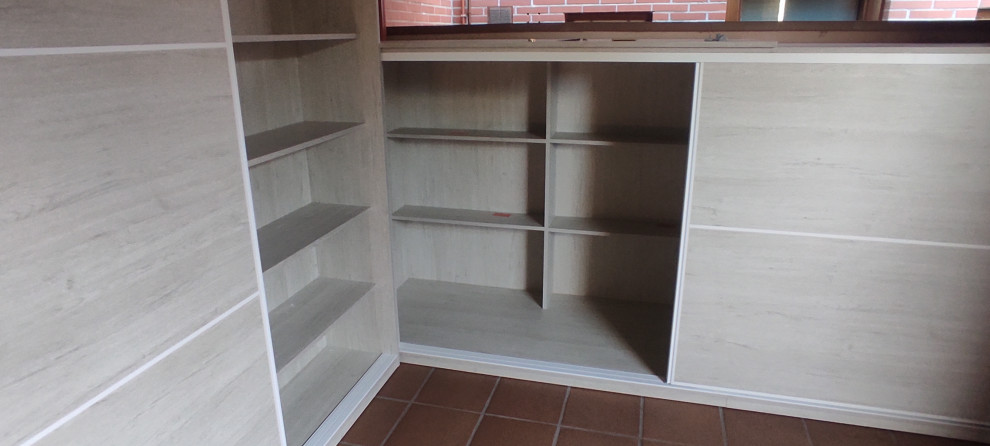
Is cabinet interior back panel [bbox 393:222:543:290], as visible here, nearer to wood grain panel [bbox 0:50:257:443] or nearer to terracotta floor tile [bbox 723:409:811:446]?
terracotta floor tile [bbox 723:409:811:446]

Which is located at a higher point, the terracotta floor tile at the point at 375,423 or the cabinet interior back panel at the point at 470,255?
the cabinet interior back panel at the point at 470,255

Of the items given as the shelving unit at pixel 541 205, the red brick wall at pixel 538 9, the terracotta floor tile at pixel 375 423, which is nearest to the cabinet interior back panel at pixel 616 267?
the shelving unit at pixel 541 205

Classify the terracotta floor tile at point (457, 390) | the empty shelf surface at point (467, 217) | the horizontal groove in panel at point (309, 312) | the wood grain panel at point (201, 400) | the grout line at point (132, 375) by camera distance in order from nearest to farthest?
the grout line at point (132, 375), the wood grain panel at point (201, 400), the horizontal groove in panel at point (309, 312), the terracotta floor tile at point (457, 390), the empty shelf surface at point (467, 217)

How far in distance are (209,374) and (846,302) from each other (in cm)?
198

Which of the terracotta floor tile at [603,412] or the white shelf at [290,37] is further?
the terracotta floor tile at [603,412]

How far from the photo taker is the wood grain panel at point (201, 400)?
1.33 metres

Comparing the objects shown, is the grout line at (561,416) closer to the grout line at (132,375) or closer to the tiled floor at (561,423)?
the tiled floor at (561,423)

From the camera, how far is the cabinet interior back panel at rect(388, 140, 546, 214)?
10.0ft

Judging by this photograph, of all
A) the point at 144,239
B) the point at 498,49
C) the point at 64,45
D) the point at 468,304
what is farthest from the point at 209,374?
the point at 468,304

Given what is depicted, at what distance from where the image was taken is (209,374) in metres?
1.60

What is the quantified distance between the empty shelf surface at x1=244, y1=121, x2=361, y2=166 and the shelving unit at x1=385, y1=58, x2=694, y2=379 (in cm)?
53


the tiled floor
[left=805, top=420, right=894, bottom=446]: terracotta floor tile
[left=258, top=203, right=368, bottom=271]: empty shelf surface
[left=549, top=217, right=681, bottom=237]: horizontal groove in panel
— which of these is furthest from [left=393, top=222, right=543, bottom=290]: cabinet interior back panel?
[left=805, top=420, right=894, bottom=446]: terracotta floor tile

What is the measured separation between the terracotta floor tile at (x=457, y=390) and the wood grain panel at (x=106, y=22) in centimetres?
158

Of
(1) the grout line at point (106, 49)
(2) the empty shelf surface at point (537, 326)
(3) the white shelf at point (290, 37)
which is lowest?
(2) the empty shelf surface at point (537, 326)
